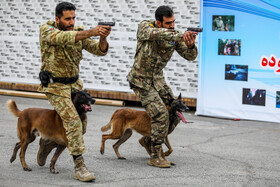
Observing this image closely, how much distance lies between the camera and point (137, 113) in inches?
273

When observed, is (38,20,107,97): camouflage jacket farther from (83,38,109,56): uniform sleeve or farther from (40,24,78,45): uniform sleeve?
(40,24,78,45): uniform sleeve

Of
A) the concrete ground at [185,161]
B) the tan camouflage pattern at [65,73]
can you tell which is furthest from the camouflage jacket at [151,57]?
the concrete ground at [185,161]

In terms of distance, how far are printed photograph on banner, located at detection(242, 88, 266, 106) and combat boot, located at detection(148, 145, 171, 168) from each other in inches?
171

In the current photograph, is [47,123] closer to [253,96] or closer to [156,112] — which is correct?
[156,112]

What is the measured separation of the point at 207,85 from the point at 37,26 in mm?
4930

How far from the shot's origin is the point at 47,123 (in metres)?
5.93

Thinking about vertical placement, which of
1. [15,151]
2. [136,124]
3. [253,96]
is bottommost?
[15,151]

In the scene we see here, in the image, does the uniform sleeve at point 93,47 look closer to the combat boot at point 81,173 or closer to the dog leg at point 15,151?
the combat boot at point 81,173

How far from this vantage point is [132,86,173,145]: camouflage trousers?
21.2ft

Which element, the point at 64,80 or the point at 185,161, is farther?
the point at 185,161

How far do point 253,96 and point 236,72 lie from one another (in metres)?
0.62

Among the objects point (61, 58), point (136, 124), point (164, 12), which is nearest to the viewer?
point (61, 58)

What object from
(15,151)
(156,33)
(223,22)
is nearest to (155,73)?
(156,33)

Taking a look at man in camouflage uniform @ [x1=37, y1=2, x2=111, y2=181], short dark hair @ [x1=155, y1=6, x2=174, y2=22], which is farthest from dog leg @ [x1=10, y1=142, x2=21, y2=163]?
short dark hair @ [x1=155, y1=6, x2=174, y2=22]
